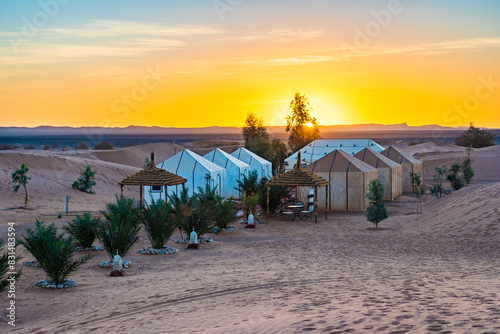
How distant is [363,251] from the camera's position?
14.4 metres

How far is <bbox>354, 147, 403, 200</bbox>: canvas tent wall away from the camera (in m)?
30.0

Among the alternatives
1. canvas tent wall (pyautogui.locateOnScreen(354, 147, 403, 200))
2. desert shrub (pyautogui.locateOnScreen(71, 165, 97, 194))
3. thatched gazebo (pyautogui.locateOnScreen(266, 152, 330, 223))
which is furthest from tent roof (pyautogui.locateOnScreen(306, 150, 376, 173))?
desert shrub (pyautogui.locateOnScreen(71, 165, 97, 194))

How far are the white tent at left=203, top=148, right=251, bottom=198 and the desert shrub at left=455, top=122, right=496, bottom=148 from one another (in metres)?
50.6

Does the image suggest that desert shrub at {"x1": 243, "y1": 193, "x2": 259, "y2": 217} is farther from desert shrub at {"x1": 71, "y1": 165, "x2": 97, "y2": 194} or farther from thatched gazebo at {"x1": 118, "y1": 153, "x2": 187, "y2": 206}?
desert shrub at {"x1": 71, "y1": 165, "x2": 97, "y2": 194}

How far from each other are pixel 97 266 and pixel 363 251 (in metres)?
6.69

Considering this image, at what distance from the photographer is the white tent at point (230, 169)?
30.8 meters

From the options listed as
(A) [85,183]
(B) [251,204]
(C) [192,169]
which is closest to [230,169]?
(C) [192,169]

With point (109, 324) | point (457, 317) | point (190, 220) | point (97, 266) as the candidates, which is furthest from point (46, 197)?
point (457, 317)

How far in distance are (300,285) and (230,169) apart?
2162 centimetres

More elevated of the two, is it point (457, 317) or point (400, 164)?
point (400, 164)

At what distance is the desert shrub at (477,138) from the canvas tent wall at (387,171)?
1820 inches

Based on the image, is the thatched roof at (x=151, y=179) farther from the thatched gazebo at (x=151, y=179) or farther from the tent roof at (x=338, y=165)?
the tent roof at (x=338, y=165)

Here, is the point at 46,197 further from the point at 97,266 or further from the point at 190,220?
the point at 97,266

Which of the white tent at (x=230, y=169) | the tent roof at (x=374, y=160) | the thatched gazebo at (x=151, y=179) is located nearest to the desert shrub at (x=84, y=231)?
the thatched gazebo at (x=151, y=179)
